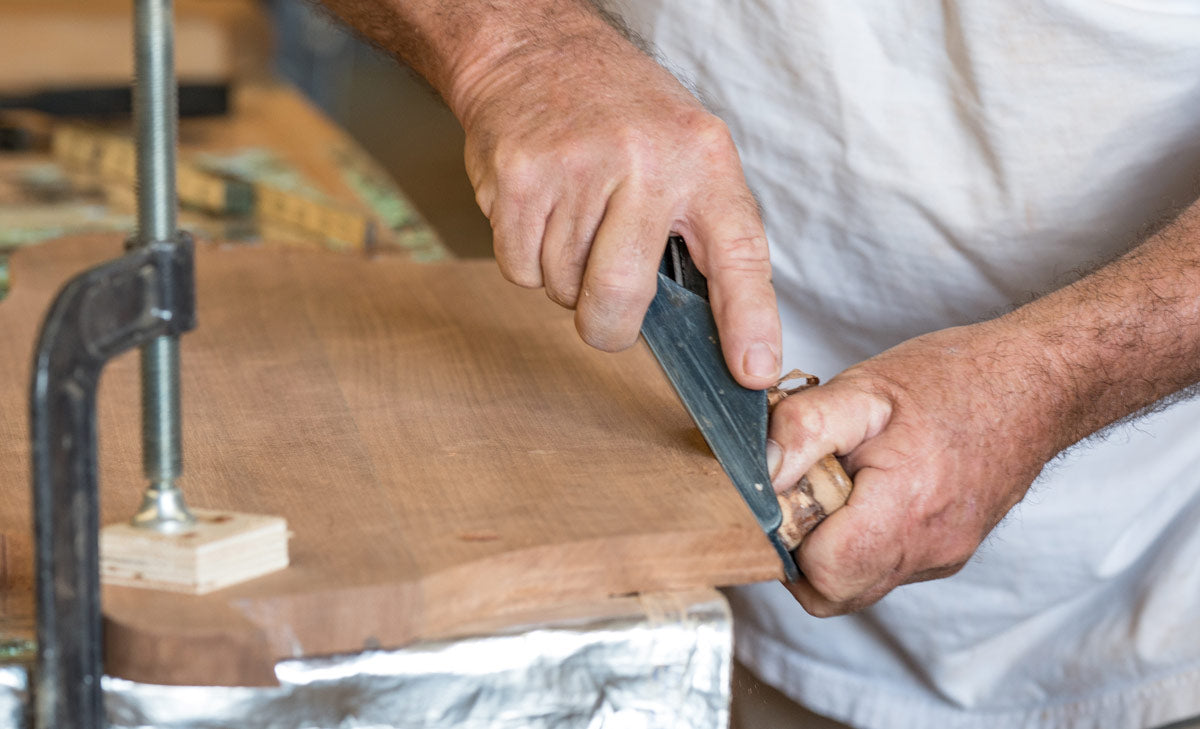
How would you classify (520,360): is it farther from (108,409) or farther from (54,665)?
(54,665)

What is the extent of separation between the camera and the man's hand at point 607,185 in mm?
842

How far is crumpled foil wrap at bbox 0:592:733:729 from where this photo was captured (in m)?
0.62

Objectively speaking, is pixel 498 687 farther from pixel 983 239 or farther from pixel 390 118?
pixel 390 118

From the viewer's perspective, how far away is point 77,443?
0.56 m

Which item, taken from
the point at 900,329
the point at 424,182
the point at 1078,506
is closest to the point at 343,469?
the point at 900,329

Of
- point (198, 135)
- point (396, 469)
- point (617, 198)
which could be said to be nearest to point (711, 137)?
point (617, 198)

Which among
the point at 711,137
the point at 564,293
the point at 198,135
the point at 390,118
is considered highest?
the point at 711,137

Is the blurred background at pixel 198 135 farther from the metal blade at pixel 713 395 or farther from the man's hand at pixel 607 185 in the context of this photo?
the metal blade at pixel 713 395

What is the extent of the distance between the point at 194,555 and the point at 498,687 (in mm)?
169

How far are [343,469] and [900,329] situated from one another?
0.68 meters

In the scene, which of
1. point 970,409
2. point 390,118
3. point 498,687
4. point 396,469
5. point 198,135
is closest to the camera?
point 498,687

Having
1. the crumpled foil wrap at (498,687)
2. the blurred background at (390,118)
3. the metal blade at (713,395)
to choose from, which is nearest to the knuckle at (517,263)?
the metal blade at (713,395)

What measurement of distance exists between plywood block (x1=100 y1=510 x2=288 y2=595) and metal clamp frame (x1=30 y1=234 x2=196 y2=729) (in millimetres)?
52

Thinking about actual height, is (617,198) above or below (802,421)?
above
